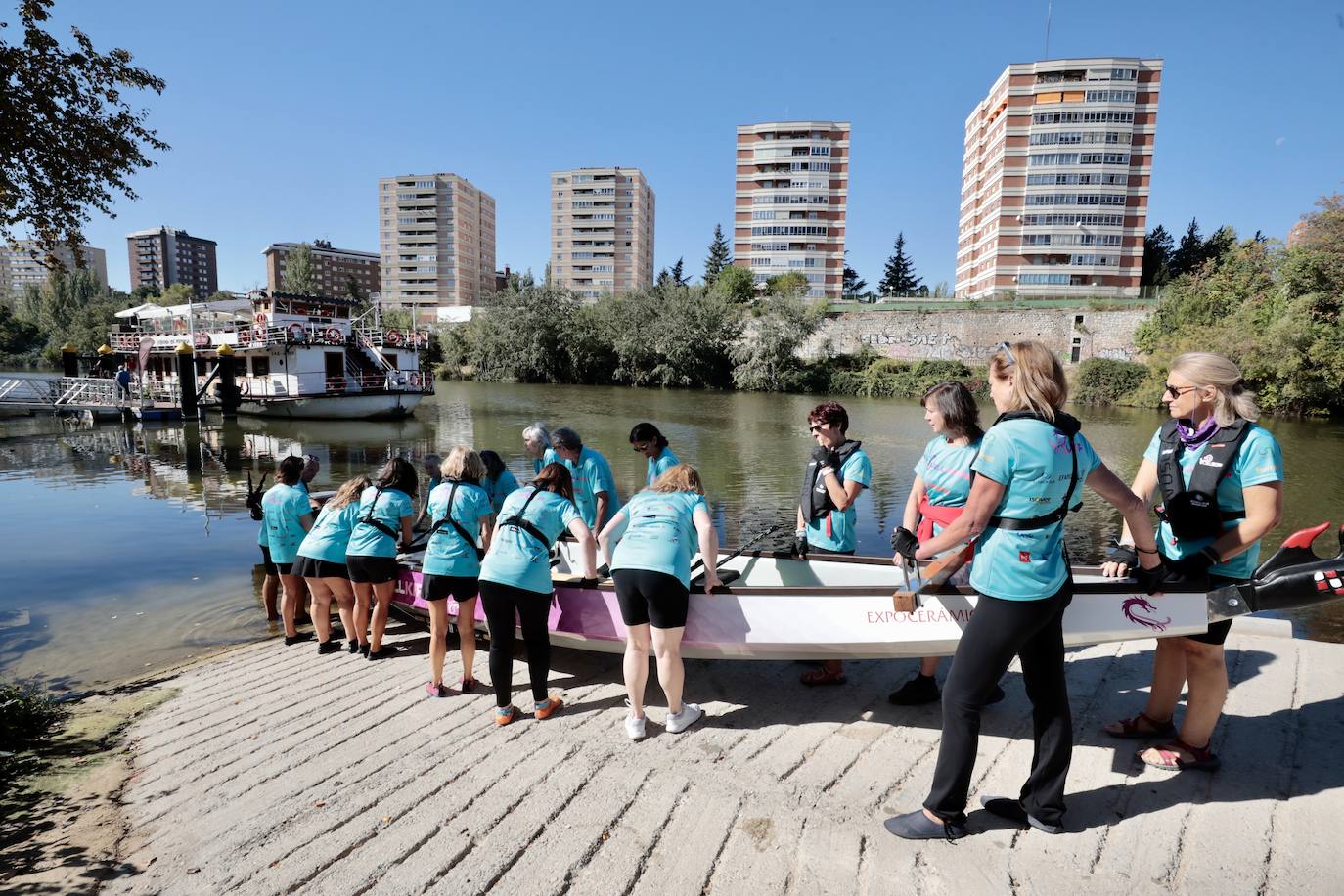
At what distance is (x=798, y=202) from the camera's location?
82688 mm

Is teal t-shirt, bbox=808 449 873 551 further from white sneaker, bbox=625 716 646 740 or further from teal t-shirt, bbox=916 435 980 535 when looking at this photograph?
white sneaker, bbox=625 716 646 740

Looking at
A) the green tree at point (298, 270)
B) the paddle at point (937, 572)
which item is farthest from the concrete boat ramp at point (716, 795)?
the green tree at point (298, 270)

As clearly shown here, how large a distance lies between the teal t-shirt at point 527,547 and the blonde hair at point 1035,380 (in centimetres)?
238

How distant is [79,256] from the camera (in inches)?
259

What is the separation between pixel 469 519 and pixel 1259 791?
4.19 metres

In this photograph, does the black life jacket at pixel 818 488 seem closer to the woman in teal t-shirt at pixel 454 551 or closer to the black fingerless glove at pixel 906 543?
the black fingerless glove at pixel 906 543

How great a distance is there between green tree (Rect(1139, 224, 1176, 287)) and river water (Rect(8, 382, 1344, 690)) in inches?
1788

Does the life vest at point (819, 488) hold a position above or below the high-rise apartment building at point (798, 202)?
below

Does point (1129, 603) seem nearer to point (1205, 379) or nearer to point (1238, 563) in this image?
point (1238, 563)

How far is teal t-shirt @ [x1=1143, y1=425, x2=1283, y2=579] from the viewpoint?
2.72 meters

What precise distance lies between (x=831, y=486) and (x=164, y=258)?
712 feet

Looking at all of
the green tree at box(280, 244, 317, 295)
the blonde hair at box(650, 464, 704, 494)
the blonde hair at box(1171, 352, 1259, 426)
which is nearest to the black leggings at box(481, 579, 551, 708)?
the blonde hair at box(650, 464, 704, 494)

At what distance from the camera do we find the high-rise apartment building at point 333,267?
5261 inches

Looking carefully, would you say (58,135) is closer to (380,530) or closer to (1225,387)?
(380,530)
